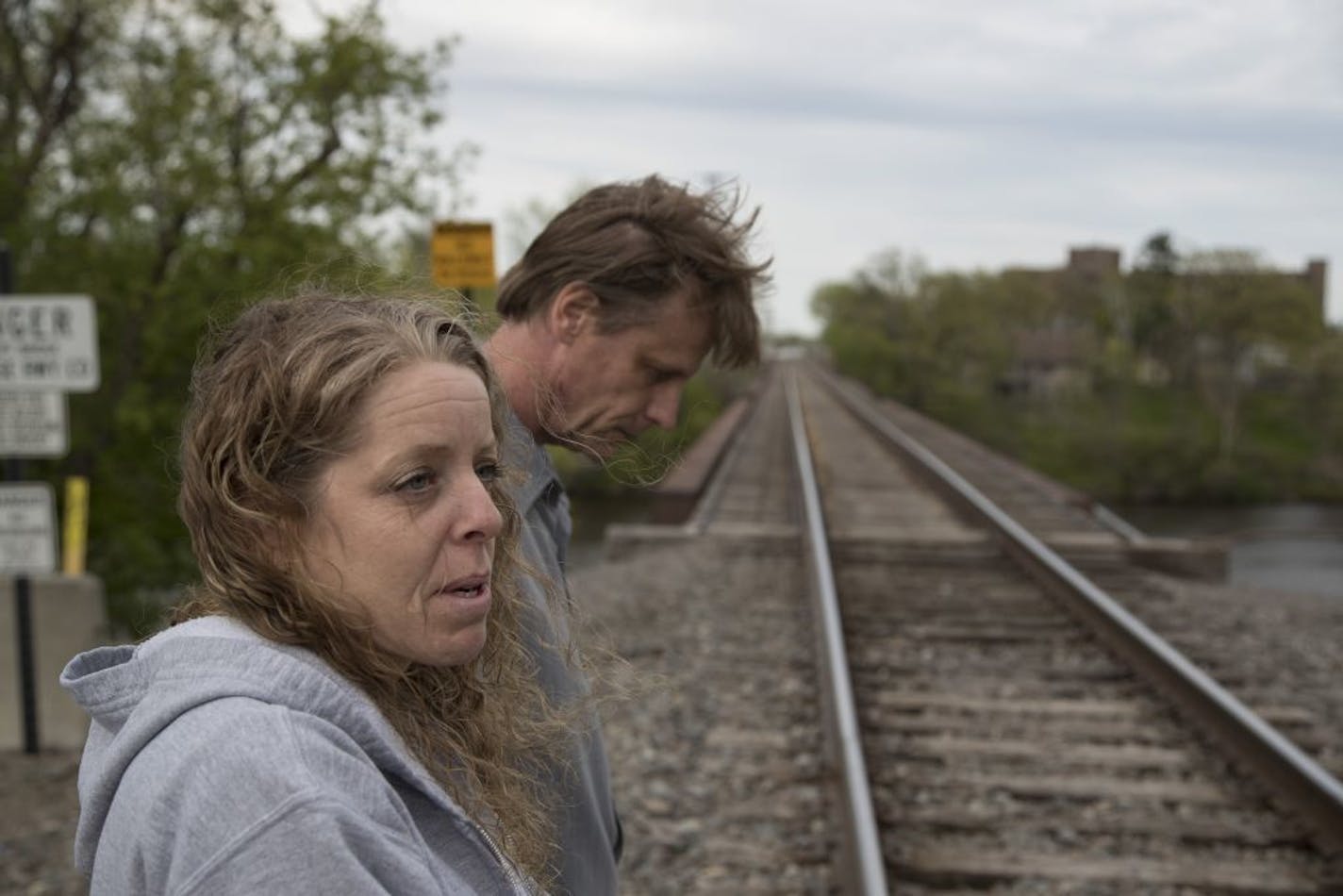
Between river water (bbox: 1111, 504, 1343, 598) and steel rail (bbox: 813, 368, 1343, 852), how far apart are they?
1377cm

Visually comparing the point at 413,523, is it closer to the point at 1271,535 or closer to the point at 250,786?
the point at 250,786

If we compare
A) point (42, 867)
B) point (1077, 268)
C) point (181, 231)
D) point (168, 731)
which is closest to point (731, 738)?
point (42, 867)

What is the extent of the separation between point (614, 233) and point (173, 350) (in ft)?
40.4

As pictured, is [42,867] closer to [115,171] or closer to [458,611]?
[458,611]

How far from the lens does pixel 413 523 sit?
126cm

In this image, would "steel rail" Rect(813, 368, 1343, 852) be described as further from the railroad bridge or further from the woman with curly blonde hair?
the woman with curly blonde hair

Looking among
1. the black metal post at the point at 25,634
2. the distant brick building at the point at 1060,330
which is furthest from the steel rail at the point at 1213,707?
the distant brick building at the point at 1060,330

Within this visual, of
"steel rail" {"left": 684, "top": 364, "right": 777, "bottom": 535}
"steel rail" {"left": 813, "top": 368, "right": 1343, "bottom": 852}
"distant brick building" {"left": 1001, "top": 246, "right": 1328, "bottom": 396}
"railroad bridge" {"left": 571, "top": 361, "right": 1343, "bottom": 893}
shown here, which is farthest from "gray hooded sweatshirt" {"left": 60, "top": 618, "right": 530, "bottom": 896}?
"distant brick building" {"left": 1001, "top": 246, "right": 1328, "bottom": 396}

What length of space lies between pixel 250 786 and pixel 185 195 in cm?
1292

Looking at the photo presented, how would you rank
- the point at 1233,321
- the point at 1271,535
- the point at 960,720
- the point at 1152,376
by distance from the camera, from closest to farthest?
the point at 960,720, the point at 1271,535, the point at 1233,321, the point at 1152,376

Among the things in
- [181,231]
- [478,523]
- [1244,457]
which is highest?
[181,231]

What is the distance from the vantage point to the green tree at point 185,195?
12.8 m

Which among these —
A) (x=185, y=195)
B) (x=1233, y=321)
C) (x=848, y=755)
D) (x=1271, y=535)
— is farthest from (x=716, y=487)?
(x=1233, y=321)

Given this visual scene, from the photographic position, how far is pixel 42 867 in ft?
18.2
